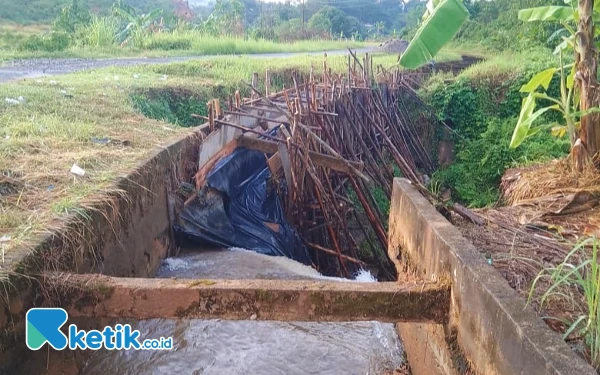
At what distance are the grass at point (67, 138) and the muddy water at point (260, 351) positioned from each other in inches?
45.8

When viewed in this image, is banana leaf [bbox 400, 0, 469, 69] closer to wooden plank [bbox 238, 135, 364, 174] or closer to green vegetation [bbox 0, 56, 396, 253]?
wooden plank [bbox 238, 135, 364, 174]

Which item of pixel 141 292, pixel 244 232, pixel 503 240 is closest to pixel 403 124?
pixel 244 232

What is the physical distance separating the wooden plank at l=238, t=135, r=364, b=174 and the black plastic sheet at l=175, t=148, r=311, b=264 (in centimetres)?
15

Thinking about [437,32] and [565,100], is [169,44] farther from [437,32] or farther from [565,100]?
[565,100]

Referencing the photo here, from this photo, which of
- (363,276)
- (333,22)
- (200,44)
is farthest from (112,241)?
(333,22)

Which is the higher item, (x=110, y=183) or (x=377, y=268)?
(x=110, y=183)

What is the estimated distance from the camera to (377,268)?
25.3ft

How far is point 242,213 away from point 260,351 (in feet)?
8.52

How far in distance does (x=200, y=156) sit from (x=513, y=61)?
10.8m

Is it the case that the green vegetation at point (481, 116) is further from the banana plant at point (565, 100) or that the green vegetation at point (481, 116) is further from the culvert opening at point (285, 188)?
the banana plant at point (565, 100)

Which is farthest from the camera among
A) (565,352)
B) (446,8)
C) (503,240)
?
(446,8)

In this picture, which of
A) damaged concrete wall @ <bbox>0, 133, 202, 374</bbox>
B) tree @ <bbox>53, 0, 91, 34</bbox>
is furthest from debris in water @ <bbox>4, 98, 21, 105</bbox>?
tree @ <bbox>53, 0, 91, 34</bbox>

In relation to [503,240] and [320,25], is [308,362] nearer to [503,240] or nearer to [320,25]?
[503,240]

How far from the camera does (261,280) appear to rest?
122 inches
